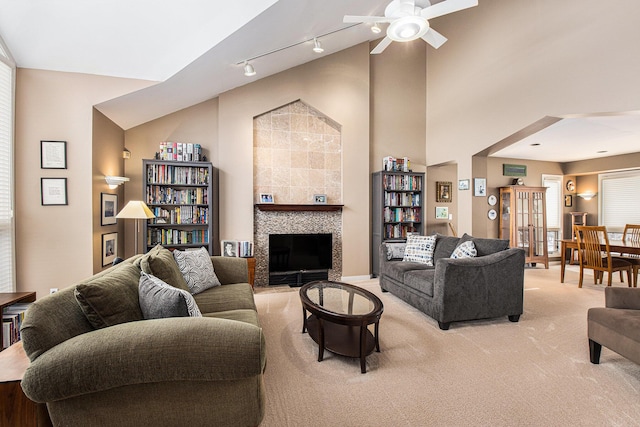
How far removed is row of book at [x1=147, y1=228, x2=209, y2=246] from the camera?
4180mm

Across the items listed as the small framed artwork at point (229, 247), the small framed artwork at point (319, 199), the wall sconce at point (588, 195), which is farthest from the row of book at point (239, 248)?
the wall sconce at point (588, 195)

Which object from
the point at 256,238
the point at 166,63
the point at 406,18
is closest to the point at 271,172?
the point at 256,238

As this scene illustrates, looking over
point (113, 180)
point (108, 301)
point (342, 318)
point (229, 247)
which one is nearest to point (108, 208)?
point (113, 180)

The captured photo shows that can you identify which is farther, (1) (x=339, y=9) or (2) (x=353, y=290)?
(1) (x=339, y=9)

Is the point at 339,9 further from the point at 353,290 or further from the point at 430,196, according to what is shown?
the point at 430,196

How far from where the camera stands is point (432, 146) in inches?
222

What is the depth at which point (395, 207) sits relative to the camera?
17.3 feet

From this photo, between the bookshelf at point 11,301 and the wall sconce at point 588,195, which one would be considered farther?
the wall sconce at point 588,195

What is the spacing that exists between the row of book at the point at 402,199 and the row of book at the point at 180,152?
3.25 metres

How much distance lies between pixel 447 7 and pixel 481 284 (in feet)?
8.54

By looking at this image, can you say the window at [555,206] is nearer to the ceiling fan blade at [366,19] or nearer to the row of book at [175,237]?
the ceiling fan blade at [366,19]

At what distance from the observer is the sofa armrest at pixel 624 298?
2.16 meters

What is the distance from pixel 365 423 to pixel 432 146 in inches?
203

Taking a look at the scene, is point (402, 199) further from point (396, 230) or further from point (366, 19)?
point (366, 19)
